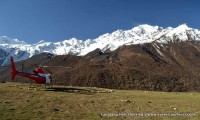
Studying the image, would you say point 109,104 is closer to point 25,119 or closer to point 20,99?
point 20,99

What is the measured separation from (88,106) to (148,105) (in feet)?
28.4

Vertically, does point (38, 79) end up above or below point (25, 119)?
above

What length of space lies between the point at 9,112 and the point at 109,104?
46.2ft

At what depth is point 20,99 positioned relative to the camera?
140 ft

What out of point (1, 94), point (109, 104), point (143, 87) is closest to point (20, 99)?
point (1, 94)

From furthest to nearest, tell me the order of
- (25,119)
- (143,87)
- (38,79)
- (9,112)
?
1. (143,87)
2. (38,79)
3. (9,112)
4. (25,119)

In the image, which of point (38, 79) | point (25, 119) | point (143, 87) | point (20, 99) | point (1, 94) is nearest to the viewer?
point (25, 119)

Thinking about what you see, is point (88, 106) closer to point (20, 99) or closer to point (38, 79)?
point (20, 99)

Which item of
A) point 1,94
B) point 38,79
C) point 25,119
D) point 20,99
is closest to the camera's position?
point 25,119

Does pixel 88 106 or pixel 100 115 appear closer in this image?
pixel 100 115

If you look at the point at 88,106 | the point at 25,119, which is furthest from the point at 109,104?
the point at 25,119

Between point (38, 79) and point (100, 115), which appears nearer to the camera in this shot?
point (100, 115)

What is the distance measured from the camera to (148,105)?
144 ft

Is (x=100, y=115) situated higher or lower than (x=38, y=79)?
lower
